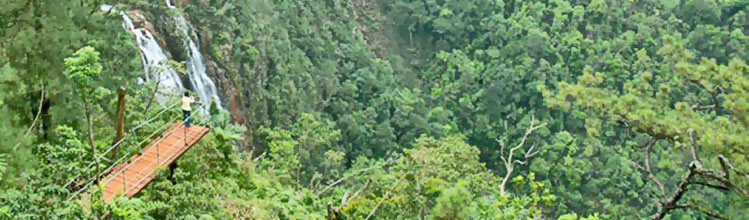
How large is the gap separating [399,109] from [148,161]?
1908 cm

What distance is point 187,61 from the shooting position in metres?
17.9

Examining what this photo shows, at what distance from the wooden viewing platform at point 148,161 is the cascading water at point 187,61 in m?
7.04

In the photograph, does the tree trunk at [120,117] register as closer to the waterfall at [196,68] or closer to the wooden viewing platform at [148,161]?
the wooden viewing platform at [148,161]

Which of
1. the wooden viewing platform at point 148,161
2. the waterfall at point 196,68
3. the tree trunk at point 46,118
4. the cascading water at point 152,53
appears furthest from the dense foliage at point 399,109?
the cascading water at point 152,53

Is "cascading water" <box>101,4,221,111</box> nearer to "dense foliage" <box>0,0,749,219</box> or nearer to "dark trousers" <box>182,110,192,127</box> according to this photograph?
"dense foliage" <box>0,0,749,219</box>

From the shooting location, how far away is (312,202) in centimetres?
1169

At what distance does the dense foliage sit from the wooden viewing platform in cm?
18

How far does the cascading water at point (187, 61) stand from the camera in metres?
16.1

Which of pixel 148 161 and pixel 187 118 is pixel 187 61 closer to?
pixel 187 118

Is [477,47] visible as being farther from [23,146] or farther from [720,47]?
[23,146]

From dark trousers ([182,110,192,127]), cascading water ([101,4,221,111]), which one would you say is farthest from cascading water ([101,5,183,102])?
dark trousers ([182,110,192,127])

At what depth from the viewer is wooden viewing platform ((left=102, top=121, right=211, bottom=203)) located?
7.60m

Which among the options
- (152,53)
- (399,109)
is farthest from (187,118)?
(399,109)

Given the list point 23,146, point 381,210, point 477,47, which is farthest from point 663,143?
point 23,146
